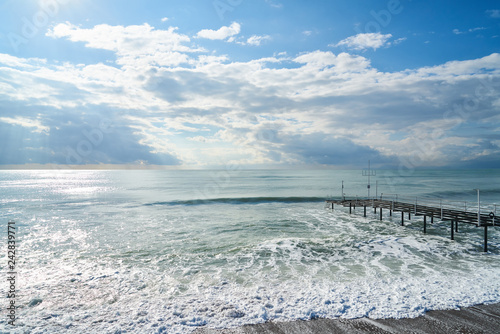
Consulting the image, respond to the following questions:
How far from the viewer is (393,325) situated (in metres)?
8.80

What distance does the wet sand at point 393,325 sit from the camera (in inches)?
335

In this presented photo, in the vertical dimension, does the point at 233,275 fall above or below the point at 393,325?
below

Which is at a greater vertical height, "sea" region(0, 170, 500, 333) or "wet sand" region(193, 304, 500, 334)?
"wet sand" region(193, 304, 500, 334)

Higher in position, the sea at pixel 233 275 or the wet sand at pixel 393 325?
Answer: the wet sand at pixel 393 325

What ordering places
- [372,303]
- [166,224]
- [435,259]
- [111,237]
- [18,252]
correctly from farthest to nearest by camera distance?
[166,224]
[111,237]
[18,252]
[435,259]
[372,303]

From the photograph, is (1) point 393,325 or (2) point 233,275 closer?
(1) point 393,325

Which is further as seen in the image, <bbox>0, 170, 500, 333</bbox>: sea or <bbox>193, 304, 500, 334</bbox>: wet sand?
<bbox>0, 170, 500, 333</bbox>: sea

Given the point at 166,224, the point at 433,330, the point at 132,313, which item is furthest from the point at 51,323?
the point at 166,224

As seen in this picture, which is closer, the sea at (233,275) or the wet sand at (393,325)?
the wet sand at (393,325)

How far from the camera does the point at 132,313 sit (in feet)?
33.1

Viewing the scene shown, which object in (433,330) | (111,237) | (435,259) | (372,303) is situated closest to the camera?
(433,330)

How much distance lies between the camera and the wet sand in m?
8.52

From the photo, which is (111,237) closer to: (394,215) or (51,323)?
(51,323)

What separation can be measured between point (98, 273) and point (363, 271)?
1500cm
